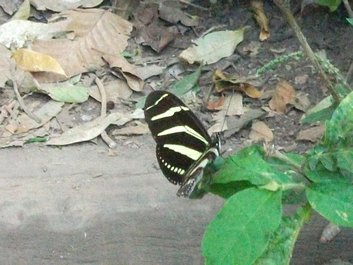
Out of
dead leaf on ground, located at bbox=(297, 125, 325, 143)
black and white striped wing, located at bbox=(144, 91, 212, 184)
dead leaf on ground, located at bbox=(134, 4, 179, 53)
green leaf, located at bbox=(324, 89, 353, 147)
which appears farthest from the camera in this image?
dead leaf on ground, located at bbox=(134, 4, 179, 53)

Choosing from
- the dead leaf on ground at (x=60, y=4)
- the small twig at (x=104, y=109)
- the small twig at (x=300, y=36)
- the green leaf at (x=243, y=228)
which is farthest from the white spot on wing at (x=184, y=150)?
the dead leaf on ground at (x=60, y=4)

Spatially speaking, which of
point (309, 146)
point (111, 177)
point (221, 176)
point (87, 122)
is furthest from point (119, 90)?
point (221, 176)

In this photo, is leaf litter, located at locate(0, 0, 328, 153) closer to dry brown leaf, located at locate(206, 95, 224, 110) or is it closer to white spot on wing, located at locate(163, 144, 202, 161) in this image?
dry brown leaf, located at locate(206, 95, 224, 110)

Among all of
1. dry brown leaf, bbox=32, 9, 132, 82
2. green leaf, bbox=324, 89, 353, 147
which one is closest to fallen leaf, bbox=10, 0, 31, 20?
dry brown leaf, bbox=32, 9, 132, 82

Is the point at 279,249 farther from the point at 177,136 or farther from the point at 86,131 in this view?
the point at 86,131

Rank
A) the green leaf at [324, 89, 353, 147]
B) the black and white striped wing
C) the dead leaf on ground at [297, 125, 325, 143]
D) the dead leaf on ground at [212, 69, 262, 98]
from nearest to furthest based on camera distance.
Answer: the green leaf at [324, 89, 353, 147] < the black and white striped wing < the dead leaf on ground at [297, 125, 325, 143] < the dead leaf on ground at [212, 69, 262, 98]

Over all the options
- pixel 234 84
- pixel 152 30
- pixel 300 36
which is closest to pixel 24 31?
pixel 152 30

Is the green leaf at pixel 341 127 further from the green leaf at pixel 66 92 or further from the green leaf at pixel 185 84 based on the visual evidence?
the green leaf at pixel 66 92

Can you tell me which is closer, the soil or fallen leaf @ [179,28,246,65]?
the soil
